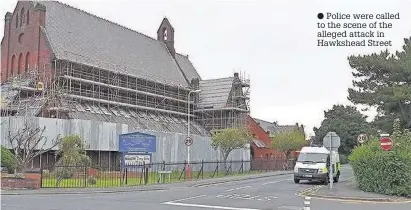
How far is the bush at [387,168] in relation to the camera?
22.8 meters

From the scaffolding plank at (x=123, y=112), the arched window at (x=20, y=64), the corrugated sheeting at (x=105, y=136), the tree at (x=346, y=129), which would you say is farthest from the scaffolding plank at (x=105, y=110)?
the tree at (x=346, y=129)

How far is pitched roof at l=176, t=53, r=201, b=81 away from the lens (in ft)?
274

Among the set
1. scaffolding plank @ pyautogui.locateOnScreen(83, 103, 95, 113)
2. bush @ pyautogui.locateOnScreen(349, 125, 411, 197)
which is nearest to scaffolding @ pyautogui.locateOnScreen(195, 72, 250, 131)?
scaffolding plank @ pyautogui.locateOnScreen(83, 103, 95, 113)

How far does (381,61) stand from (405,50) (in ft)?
6.78

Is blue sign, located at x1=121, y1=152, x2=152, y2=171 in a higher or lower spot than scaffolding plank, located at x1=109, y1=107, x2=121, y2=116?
lower

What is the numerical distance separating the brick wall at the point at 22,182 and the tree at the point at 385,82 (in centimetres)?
2438

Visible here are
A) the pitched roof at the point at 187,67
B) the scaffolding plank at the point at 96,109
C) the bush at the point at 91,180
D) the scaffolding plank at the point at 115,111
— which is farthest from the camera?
the pitched roof at the point at 187,67

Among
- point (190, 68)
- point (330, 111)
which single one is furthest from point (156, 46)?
point (330, 111)

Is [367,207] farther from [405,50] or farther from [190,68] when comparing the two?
[190,68]

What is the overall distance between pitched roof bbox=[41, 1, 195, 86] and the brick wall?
30112mm

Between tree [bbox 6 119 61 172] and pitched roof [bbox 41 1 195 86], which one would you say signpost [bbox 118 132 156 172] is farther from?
pitched roof [bbox 41 1 195 86]

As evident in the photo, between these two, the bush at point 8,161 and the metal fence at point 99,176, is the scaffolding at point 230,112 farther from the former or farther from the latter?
the bush at point 8,161

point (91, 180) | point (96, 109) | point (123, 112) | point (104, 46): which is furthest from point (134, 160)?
point (104, 46)

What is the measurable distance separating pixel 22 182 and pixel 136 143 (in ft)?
37.2
